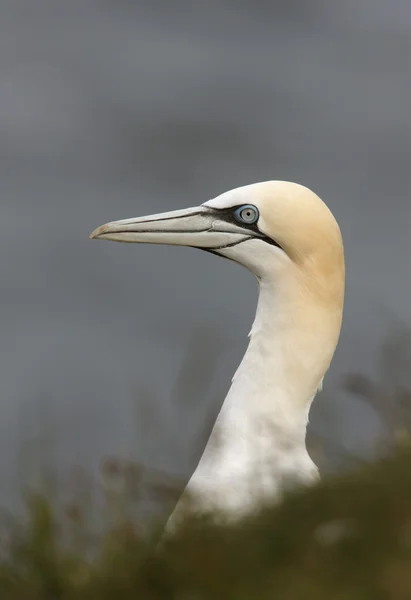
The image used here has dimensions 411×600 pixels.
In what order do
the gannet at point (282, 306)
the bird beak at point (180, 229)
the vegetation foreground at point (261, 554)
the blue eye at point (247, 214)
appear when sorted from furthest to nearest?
the bird beak at point (180, 229) → the blue eye at point (247, 214) → the gannet at point (282, 306) → the vegetation foreground at point (261, 554)

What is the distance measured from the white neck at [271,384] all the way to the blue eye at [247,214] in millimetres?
349

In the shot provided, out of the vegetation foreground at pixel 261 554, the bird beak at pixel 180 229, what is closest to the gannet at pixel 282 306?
the bird beak at pixel 180 229

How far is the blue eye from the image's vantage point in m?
8.12

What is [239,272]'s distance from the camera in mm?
18938

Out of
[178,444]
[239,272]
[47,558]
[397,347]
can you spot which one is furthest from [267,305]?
[239,272]

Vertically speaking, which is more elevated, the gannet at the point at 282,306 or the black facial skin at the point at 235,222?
the black facial skin at the point at 235,222

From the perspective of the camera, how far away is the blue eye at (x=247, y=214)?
8125 mm

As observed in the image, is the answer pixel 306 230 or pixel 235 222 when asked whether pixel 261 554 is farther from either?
pixel 235 222

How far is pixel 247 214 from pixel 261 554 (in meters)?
3.98

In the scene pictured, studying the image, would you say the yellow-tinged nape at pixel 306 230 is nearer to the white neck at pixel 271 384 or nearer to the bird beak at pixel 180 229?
the white neck at pixel 271 384

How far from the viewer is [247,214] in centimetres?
816

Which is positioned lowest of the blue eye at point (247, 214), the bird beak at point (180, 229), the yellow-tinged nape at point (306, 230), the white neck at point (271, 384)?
the white neck at point (271, 384)

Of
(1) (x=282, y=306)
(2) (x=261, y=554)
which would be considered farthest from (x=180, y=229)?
(2) (x=261, y=554)

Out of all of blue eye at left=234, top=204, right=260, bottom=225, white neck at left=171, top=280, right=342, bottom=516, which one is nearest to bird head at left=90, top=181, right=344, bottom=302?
blue eye at left=234, top=204, right=260, bottom=225
